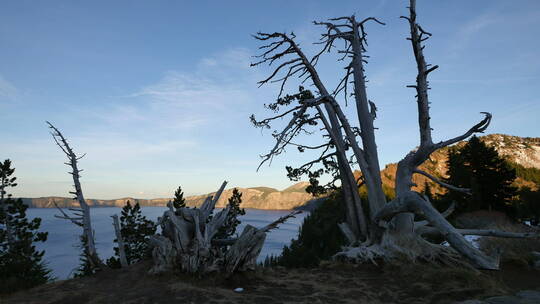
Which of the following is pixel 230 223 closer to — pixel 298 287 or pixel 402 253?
pixel 402 253

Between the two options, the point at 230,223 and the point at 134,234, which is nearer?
the point at 230,223

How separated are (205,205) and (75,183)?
5281 mm

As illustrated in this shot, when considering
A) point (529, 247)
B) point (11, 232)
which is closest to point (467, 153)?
point (529, 247)

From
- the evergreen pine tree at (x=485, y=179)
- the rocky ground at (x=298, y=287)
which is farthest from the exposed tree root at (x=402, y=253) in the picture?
the evergreen pine tree at (x=485, y=179)

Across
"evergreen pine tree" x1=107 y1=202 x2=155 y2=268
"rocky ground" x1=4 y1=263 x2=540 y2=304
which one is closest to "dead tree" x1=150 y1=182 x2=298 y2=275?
"rocky ground" x1=4 y1=263 x2=540 y2=304

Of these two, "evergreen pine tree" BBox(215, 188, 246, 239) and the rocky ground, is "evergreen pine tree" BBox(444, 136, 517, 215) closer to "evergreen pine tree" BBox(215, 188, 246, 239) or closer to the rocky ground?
"evergreen pine tree" BBox(215, 188, 246, 239)

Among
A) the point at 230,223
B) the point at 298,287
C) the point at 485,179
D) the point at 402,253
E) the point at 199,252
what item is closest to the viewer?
the point at 298,287

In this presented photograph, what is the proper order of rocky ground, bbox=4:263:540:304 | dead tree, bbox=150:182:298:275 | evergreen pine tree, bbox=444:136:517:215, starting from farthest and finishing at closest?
evergreen pine tree, bbox=444:136:517:215 < dead tree, bbox=150:182:298:275 < rocky ground, bbox=4:263:540:304

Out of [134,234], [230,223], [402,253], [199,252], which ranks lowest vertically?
[134,234]

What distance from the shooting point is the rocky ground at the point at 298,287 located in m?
5.31

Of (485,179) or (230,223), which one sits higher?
(485,179)

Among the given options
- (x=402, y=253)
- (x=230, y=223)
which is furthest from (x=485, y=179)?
(x=402, y=253)

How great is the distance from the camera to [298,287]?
6.31 m

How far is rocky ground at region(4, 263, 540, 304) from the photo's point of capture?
17.4ft
